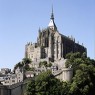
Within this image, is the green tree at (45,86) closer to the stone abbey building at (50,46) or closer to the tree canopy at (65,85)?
the tree canopy at (65,85)

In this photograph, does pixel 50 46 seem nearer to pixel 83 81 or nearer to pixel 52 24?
pixel 52 24

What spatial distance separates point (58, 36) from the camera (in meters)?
157

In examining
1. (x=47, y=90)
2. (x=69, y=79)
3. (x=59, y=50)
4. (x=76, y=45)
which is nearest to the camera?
(x=47, y=90)

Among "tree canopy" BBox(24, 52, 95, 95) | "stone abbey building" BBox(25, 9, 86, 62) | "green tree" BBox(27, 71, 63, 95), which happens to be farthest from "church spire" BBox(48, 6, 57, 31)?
"green tree" BBox(27, 71, 63, 95)

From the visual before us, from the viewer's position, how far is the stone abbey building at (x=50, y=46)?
153m

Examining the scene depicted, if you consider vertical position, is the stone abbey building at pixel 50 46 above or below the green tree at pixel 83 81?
above

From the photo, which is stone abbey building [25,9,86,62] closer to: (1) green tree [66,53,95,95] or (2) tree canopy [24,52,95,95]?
(1) green tree [66,53,95,95]

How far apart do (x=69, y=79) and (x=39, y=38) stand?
63595mm

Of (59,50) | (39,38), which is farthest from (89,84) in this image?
(39,38)

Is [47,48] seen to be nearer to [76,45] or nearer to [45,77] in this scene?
[76,45]

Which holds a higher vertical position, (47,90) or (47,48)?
(47,48)

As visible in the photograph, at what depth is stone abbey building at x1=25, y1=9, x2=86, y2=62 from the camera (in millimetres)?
152875

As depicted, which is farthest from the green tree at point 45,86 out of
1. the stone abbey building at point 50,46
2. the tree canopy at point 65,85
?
the stone abbey building at point 50,46

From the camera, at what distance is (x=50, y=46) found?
509 ft
